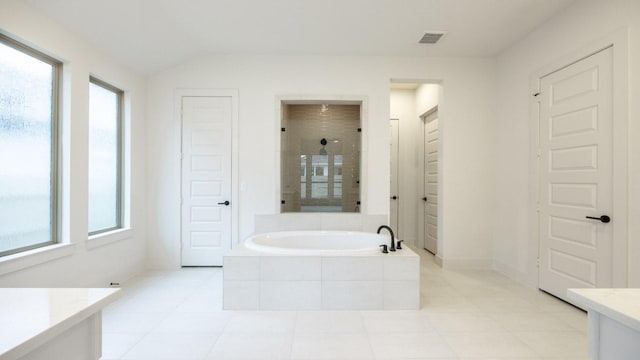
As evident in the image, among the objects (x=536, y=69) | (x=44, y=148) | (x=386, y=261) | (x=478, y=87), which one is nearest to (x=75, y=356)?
(x=386, y=261)

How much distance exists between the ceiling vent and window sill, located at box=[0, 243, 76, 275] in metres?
3.81

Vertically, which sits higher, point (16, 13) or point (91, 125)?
point (16, 13)

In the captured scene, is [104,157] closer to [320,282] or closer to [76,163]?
[76,163]

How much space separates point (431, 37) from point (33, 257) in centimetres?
394

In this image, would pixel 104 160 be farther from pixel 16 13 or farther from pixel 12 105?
pixel 16 13

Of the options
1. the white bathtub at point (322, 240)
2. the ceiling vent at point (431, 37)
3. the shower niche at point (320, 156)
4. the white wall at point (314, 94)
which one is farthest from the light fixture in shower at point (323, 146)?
the ceiling vent at point (431, 37)

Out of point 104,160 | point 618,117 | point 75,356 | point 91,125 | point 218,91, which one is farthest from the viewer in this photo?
point 218,91

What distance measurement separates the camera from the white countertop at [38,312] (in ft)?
2.21

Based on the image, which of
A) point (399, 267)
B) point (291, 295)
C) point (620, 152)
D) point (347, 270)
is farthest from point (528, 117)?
point (291, 295)

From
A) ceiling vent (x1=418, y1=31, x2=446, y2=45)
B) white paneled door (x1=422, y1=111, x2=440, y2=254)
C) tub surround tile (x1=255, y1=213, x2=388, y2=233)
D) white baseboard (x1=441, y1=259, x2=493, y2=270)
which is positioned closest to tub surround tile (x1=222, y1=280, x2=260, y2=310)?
tub surround tile (x1=255, y1=213, x2=388, y2=233)

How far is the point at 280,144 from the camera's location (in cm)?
382

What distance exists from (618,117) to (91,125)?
14.3 feet

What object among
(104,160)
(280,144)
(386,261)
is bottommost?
(386,261)

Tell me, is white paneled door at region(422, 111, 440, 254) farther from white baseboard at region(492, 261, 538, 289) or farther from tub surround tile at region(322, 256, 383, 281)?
tub surround tile at region(322, 256, 383, 281)
